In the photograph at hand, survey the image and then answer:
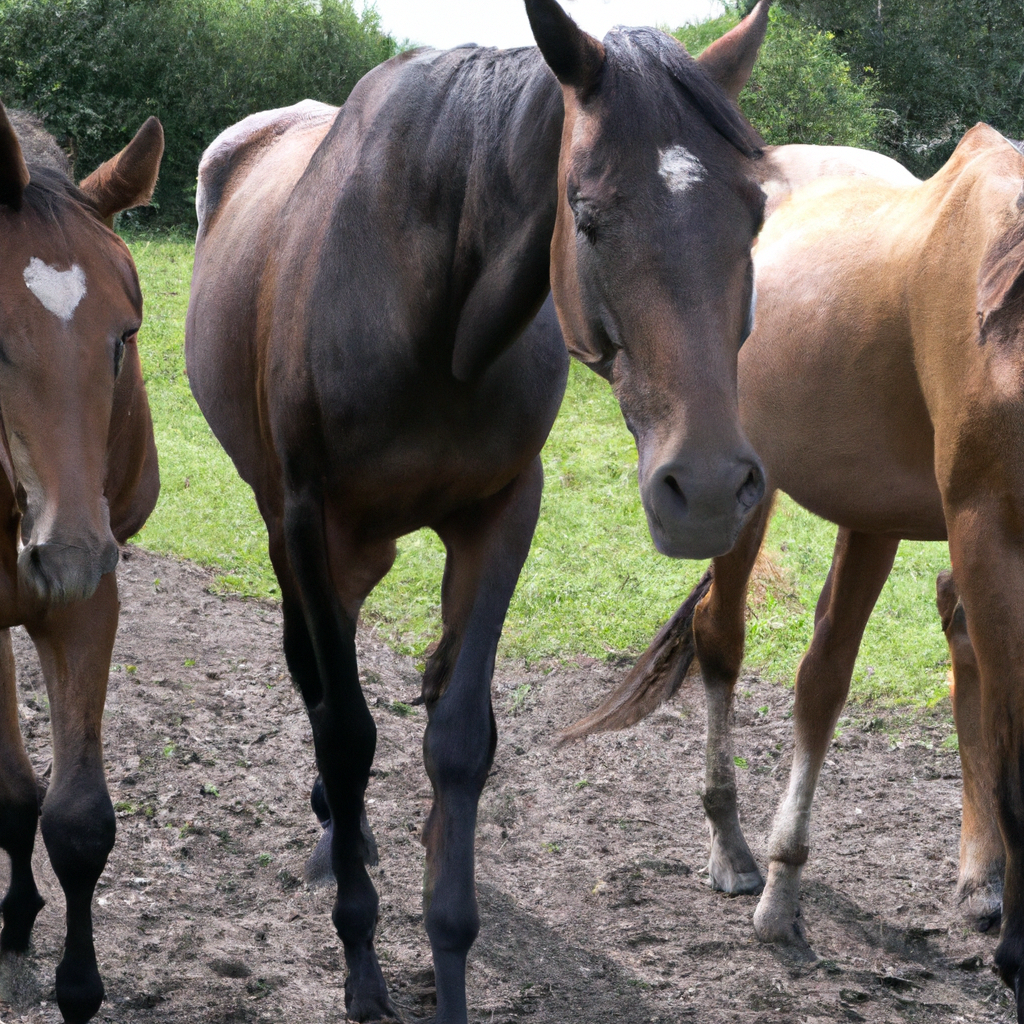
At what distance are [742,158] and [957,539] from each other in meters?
1.23

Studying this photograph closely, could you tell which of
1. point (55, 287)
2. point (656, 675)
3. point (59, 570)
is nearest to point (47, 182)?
point (55, 287)

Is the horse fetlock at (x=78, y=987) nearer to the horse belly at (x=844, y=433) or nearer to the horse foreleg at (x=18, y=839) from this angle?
the horse foreleg at (x=18, y=839)

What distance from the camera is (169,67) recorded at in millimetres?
20375

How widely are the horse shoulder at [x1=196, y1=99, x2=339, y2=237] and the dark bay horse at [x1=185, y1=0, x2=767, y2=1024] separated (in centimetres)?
123

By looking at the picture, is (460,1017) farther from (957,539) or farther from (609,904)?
(957,539)

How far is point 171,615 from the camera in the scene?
5.87 m

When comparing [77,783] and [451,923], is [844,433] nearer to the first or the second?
[451,923]

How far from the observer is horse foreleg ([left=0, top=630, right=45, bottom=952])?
3078 millimetres

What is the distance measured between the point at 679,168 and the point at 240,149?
3444 mm

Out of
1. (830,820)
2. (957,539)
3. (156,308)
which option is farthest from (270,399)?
(156,308)

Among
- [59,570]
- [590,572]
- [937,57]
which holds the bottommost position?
[590,572]

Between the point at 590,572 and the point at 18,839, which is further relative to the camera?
the point at 590,572

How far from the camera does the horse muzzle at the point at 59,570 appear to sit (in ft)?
7.26

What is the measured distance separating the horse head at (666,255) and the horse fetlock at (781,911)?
207cm
